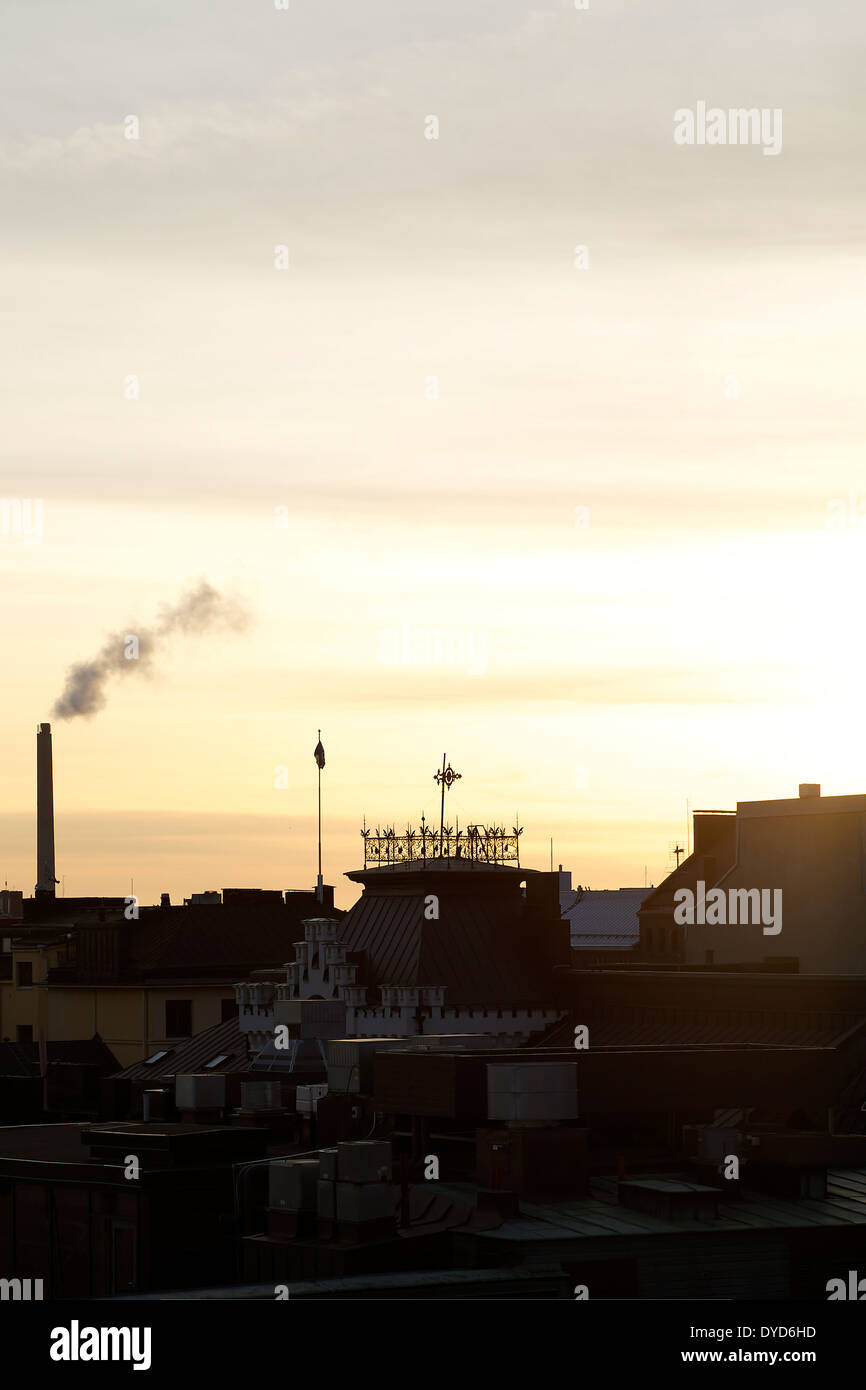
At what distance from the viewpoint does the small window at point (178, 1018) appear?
108 meters

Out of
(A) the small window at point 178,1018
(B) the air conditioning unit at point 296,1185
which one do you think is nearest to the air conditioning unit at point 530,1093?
(B) the air conditioning unit at point 296,1185

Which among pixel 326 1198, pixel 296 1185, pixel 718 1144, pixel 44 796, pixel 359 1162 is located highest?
pixel 44 796

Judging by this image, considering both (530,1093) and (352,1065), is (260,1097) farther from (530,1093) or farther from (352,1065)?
(530,1093)

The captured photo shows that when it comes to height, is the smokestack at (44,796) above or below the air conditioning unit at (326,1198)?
above

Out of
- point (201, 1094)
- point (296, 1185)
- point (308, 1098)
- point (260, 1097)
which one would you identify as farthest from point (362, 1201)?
point (308, 1098)

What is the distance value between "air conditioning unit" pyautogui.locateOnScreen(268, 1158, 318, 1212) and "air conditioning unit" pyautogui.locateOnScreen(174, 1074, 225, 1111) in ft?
42.2

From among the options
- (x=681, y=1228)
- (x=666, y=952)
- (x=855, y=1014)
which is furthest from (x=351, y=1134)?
(x=666, y=952)

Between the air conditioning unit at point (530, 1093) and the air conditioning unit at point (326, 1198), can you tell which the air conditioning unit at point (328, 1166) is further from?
the air conditioning unit at point (530, 1093)

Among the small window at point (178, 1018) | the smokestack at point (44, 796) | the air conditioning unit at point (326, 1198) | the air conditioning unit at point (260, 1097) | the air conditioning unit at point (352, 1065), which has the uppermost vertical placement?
the smokestack at point (44, 796)

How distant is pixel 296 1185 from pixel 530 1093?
685 centimetres

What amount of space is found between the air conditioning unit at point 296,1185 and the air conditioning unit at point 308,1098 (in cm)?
1228

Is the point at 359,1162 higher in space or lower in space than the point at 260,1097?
higher

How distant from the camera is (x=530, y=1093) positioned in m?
45.6

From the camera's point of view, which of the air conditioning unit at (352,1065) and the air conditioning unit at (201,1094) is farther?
the air conditioning unit at (201,1094)
